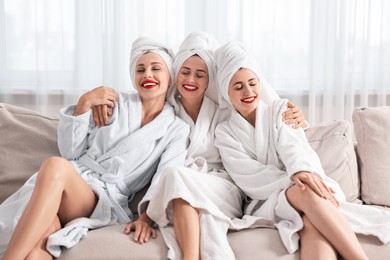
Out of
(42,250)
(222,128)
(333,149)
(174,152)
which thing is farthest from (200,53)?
(42,250)

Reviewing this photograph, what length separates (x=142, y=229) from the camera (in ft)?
6.53

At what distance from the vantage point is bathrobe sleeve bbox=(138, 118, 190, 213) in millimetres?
2193

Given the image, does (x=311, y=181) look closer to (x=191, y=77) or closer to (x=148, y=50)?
(x=191, y=77)

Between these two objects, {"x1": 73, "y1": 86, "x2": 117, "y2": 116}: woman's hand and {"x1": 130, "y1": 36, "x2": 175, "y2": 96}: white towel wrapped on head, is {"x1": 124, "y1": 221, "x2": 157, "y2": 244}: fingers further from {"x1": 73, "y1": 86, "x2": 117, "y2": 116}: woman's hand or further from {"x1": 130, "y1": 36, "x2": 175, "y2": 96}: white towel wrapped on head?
{"x1": 130, "y1": 36, "x2": 175, "y2": 96}: white towel wrapped on head

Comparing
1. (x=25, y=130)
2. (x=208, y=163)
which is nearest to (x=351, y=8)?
(x=208, y=163)

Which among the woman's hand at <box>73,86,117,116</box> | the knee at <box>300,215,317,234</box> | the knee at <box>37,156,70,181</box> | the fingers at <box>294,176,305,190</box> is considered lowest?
the knee at <box>300,215,317,234</box>

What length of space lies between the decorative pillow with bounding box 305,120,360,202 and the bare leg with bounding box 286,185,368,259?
17.0 inches

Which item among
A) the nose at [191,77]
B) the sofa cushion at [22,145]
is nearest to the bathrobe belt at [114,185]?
the sofa cushion at [22,145]

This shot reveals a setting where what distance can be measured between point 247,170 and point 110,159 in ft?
1.77

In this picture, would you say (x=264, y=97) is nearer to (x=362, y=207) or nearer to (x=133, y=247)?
(x=362, y=207)

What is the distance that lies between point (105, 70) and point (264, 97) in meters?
1.07

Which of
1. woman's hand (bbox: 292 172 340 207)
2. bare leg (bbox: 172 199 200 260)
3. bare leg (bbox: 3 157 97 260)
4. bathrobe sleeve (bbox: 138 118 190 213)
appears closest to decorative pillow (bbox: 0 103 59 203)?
bare leg (bbox: 3 157 97 260)

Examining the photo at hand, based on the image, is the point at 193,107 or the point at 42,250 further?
the point at 193,107

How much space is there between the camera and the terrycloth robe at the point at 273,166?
6.64 ft
